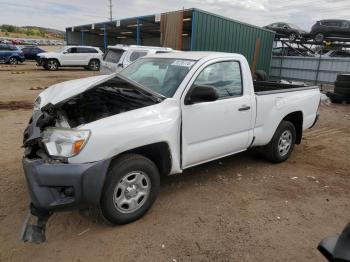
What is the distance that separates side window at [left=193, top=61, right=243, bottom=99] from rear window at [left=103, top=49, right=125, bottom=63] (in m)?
8.12

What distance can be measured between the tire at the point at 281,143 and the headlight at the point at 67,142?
323 cm

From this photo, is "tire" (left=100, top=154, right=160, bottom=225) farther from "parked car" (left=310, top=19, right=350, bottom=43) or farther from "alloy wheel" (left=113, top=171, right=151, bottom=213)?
"parked car" (left=310, top=19, right=350, bottom=43)

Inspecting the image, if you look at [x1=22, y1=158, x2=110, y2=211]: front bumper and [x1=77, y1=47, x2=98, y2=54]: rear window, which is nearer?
[x1=22, y1=158, x2=110, y2=211]: front bumper

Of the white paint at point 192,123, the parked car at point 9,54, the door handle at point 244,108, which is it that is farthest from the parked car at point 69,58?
the door handle at point 244,108

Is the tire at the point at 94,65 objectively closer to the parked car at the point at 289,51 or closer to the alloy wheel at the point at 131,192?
the parked car at the point at 289,51

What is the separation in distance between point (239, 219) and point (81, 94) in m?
2.25

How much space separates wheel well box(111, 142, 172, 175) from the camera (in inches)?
135

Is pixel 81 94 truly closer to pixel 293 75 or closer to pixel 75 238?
pixel 75 238

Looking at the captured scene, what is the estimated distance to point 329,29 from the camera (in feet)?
68.5

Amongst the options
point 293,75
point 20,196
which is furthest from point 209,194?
point 293,75

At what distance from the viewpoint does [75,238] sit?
3.18m

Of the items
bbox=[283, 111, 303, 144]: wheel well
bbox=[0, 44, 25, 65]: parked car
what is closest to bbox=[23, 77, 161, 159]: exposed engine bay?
bbox=[283, 111, 303, 144]: wheel well

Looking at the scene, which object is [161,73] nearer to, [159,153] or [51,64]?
[159,153]

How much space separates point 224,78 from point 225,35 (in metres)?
14.6
